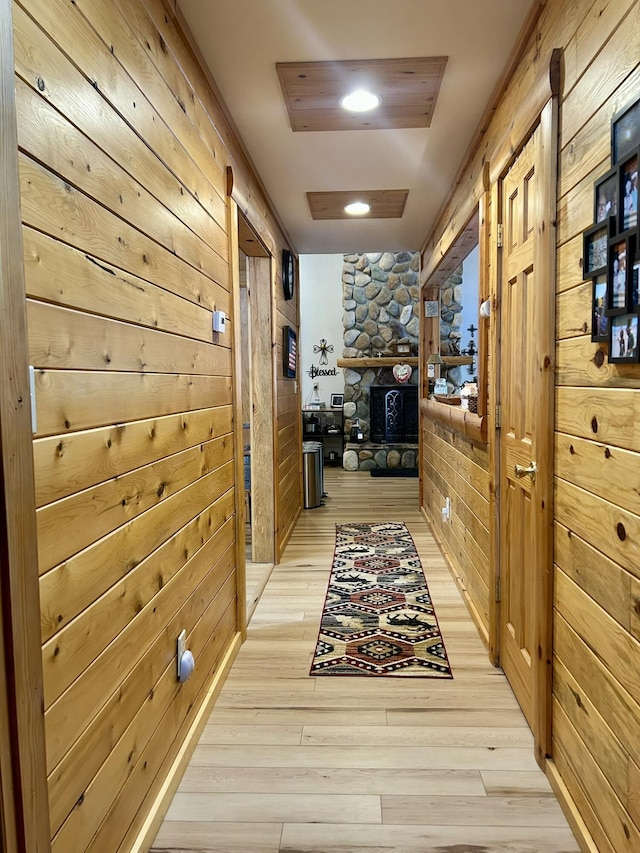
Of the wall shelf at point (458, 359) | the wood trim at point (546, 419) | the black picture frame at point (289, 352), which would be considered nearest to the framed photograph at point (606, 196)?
the wood trim at point (546, 419)

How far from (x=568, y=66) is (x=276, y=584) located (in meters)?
2.92

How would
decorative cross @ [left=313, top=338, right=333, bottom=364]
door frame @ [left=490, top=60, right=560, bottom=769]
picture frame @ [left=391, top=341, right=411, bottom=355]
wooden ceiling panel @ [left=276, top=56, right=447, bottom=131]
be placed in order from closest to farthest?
door frame @ [left=490, top=60, right=560, bottom=769]
wooden ceiling panel @ [left=276, top=56, right=447, bottom=131]
picture frame @ [left=391, top=341, right=411, bottom=355]
decorative cross @ [left=313, top=338, right=333, bottom=364]

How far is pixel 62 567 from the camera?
1.05 metres

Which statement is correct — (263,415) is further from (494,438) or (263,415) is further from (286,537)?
(494,438)

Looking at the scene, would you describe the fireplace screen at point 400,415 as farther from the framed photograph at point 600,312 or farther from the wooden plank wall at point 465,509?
the framed photograph at point 600,312

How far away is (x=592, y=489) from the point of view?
1.41 metres

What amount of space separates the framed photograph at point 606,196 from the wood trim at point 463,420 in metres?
1.32

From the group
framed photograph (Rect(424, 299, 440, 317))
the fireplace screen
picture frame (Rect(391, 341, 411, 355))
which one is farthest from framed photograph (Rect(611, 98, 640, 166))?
picture frame (Rect(391, 341, 411, 355))

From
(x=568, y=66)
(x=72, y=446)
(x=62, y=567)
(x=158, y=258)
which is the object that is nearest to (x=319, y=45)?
(x=568, y=66)

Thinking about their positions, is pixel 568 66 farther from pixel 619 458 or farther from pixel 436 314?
pixel 436 314

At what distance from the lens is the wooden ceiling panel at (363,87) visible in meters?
2.13

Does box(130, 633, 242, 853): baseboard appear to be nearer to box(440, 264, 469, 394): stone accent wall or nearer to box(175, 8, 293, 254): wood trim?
box(175, 8, 293, 254): wood trim

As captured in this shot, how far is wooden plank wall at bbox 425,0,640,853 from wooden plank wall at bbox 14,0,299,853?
1136 mm

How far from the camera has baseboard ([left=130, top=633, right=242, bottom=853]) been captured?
4.90 ft
